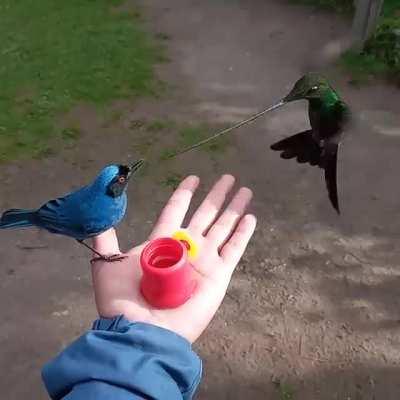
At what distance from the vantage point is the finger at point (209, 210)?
262 centimetres

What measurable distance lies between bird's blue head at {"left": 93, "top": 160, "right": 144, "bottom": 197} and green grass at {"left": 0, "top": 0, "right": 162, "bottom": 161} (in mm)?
2639

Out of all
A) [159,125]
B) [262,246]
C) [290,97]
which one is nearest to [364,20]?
[159,125]

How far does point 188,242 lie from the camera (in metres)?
2.46

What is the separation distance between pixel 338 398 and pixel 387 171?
193 centimetres

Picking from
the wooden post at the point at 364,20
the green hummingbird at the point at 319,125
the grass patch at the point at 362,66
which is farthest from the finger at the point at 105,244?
the wooden post at the point at 364,20

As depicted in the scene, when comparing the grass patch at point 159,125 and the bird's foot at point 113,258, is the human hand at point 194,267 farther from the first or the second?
the grass patch at point 159,125

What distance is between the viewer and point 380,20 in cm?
586

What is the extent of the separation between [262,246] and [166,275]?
79.6 inches

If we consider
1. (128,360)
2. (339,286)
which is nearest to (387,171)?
(339,286)

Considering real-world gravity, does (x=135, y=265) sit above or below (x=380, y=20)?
above

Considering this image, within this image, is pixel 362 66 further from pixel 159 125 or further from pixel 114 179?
pixel 114 179

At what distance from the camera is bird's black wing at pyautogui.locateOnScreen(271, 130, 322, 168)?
2.08 metres

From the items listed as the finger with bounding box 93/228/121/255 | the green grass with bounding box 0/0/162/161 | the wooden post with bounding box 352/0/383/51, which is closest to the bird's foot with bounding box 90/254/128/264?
the finger with bounding box 93/228/121/255

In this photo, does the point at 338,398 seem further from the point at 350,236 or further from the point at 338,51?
the point at 338,51
